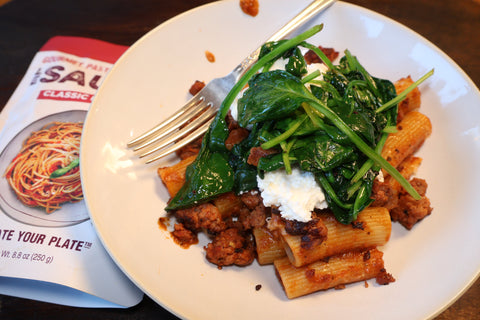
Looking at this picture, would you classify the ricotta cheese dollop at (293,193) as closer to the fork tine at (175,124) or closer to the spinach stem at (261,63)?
the spinach stem at (261,63)

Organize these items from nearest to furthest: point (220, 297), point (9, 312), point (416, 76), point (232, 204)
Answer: point (220, 297), point (9, 312), point (232, 204), point (416, 76)

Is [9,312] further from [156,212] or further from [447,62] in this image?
[447,62]

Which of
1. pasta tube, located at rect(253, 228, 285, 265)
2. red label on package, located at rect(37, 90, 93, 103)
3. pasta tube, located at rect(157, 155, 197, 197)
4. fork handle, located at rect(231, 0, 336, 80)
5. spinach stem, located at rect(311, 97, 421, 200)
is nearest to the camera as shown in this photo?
spinach stem, located at rect(311, 97, 421, 200)

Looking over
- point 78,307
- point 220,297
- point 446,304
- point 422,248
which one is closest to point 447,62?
point 422,248

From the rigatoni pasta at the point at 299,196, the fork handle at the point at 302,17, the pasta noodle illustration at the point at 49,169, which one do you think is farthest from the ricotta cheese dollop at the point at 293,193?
the pasta noodle illustration at the point at 49,169

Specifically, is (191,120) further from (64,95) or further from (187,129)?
(64,95)

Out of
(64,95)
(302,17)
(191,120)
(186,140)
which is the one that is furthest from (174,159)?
(302,17)

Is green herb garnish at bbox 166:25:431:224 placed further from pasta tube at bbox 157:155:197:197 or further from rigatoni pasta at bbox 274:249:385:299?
rigatoni pasta at bbox 274:249:385:299

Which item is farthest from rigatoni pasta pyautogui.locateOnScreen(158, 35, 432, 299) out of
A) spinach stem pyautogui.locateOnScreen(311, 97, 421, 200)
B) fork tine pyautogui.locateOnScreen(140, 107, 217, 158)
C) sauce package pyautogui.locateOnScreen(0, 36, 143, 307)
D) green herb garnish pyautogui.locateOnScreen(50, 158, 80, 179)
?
green herb garnish pyautogui.locateOnScreen(50, 158, 80, 179)
